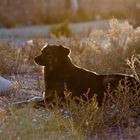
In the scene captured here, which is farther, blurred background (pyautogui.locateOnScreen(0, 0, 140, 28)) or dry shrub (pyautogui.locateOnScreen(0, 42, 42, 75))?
blurred background (pyautogui.locateOnScreen(0, 0, 140, 28))

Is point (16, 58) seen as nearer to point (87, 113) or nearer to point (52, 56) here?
point (52, 56)

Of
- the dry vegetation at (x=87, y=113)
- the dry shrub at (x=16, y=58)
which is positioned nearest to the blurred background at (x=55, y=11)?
the dry shrub at (x=16, y=58)

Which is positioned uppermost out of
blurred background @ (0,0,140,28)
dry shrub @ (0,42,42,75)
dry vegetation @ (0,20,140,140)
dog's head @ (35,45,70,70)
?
dog's head @ (35,45,70,70)

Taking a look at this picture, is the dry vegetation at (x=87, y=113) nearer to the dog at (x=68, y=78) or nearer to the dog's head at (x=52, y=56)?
the dog at (x=68, y=78)

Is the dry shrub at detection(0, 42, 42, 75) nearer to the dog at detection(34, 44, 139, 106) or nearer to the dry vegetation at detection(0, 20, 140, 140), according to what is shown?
the dry vegetation at detection(0, 20, 140, 140)

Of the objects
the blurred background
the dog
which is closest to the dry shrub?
the dog

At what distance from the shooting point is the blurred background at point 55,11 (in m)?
23.7

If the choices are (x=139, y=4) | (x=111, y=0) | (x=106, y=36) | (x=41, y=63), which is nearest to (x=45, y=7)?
(x=111, y=0)

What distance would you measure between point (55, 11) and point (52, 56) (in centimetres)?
1713

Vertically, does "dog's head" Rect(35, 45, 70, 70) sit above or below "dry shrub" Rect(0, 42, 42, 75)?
above

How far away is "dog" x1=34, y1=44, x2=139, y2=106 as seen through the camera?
739 centimetres

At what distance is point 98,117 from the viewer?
6.51 metres

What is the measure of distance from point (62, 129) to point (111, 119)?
742 millimetres

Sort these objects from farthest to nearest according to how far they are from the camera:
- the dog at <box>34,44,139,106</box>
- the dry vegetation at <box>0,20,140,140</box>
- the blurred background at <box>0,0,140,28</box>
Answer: the blurred background at <box>0,0,140,28</box> < the dog at <box>34,44,139,106</box> < the dry vegetation at <box>0,20,140,140</box>
